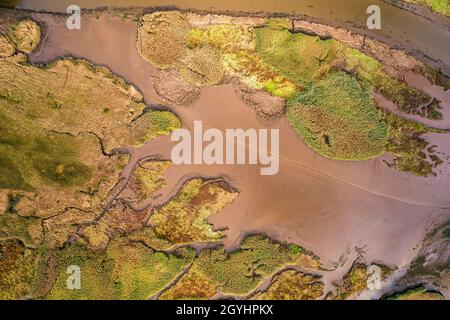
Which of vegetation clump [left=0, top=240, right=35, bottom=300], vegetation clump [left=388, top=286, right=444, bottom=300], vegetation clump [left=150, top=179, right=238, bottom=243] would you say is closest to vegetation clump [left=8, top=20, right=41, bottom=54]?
vegetation clump [left=0, top=240, right=35, bottom=300]

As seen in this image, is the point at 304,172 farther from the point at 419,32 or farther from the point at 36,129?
the point at 36,129

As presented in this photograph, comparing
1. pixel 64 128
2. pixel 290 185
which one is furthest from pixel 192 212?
pixel 64 128

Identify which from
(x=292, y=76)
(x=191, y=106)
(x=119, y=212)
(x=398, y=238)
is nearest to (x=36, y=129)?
(x=119, y=212)

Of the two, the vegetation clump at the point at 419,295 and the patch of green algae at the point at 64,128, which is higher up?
the patch of green algae at the point at 64,128

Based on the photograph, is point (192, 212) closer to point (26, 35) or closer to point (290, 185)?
point (290, 185)

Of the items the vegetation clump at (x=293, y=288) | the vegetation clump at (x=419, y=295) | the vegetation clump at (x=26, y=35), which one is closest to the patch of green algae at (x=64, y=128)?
the vegetation clump at (x=26, y=35)

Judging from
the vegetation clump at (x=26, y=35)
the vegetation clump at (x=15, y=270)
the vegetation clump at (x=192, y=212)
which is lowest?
the vegetation clump at (x=15, y=270)

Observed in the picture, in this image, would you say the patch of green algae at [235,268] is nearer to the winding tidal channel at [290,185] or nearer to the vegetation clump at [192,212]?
the winding tidal channel at [290,185]

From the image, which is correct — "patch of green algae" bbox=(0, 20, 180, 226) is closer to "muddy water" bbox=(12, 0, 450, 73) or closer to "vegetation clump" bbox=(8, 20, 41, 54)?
"vegetation clump" bbox=(8, 20, 41, 54)
